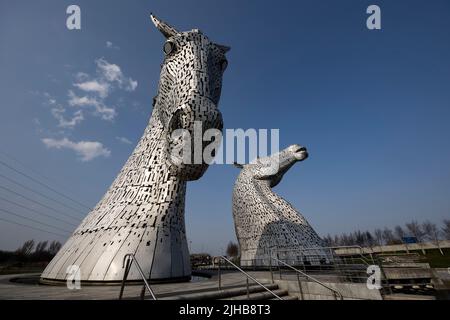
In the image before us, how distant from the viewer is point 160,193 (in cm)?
674

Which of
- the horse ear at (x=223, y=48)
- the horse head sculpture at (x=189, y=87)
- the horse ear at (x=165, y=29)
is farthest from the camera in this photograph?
the horse ear at (x=223, y=48)

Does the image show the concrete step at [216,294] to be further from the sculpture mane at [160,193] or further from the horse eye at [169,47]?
the horse eye at [169,47]

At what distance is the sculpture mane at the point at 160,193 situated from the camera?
569 cm

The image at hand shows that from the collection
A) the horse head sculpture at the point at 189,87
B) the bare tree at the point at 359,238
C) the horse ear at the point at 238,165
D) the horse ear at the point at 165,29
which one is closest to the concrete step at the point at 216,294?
the horse head sculpture at the point at 189,87

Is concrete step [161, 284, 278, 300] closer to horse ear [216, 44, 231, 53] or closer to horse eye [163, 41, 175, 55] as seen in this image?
horse eye [163, 41, 175, 55]

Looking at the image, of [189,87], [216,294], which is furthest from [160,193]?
[216,294]

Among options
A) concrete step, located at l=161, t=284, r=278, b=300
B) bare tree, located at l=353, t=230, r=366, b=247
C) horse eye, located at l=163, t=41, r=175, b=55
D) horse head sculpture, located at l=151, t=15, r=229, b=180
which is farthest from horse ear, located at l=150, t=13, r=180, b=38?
bare tree, located at l=353, t=230, r=366, b=247

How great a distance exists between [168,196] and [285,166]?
38.0ft

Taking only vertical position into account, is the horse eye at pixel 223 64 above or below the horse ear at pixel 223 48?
below

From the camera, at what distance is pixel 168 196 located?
674cm

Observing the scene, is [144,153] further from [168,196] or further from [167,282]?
[167,282]

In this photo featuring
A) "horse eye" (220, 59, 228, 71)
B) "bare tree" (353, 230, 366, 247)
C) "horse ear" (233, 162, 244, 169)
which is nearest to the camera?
"horse eye" (220, 59, 228, 71)

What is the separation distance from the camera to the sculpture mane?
18.7 ft
